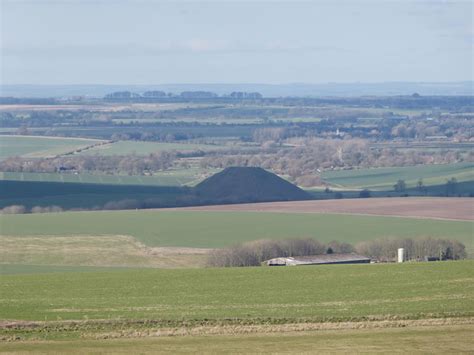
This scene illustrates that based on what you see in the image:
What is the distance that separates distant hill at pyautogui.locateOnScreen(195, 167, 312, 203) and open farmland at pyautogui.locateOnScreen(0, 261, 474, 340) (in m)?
39.4

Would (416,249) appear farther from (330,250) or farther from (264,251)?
(264,251)

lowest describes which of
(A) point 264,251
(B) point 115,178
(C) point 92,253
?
(B) point 115,178

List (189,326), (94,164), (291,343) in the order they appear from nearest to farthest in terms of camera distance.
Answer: (291,343)
(189,326)
(94,164)

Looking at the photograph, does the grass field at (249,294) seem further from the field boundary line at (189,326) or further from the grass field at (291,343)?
the grass field at (291,343)

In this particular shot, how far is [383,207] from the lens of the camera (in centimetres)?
6112

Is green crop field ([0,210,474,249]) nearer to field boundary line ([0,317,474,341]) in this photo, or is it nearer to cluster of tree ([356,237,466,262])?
cluster of tree ([356,237,466,262])

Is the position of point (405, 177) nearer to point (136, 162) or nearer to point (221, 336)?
point (136, 162)

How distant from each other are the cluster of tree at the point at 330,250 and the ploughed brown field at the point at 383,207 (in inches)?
485

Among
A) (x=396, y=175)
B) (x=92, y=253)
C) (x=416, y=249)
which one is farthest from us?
(x=396, y=175)

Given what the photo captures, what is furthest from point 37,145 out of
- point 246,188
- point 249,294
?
point 249,294

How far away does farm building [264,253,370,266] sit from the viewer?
130 feet

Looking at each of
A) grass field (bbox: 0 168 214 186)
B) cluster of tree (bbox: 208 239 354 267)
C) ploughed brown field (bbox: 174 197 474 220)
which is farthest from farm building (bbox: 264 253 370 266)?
grass field (bbox: 0 168 214 186)

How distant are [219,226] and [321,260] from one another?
1561 centimetres

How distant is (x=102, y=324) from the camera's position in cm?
2306
